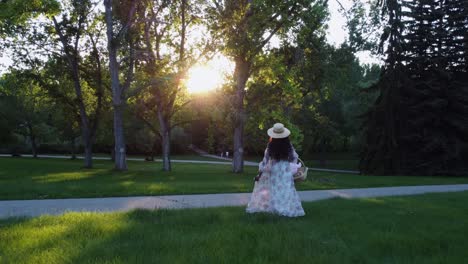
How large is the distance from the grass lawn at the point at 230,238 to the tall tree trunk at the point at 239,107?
1619 centimetres

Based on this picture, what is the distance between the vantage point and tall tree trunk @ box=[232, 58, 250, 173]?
2442cm

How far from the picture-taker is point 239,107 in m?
24.8

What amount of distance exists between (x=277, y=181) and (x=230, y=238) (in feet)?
8.49

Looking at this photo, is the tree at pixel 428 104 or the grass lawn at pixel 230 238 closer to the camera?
the grass lawn at pixel 230 238

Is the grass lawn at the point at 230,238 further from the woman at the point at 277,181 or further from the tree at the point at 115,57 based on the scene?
the tree at the point at 115,57

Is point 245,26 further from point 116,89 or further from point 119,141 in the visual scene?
point 119,141

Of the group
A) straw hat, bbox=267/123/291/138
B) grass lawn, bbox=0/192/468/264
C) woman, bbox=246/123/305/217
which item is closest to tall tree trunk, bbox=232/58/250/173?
woman, bbox=246/123/305/217

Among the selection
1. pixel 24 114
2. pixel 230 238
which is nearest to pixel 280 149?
pixel 230 238

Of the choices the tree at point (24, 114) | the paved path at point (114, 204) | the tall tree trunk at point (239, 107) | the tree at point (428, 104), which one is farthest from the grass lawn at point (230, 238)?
the tree at point (24, 114)

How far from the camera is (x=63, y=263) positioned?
14.5 feet

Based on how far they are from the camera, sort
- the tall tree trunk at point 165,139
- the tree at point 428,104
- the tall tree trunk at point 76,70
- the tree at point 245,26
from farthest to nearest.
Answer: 1. the tree at point 428,104
2. the tall tree trunk at point 76,70
3. the tall tree trunk at point 165,139
4. the tree at point 245,26

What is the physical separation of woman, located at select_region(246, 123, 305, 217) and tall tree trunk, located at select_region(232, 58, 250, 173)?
1588 cm

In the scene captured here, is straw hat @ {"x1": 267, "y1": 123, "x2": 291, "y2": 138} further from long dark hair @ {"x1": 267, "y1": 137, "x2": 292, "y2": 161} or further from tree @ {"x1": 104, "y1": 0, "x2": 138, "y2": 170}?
tree @ {"x1": 104, "y1": 0, "x2": 138, "y2": 170}

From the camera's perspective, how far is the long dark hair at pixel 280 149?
8148 mm
